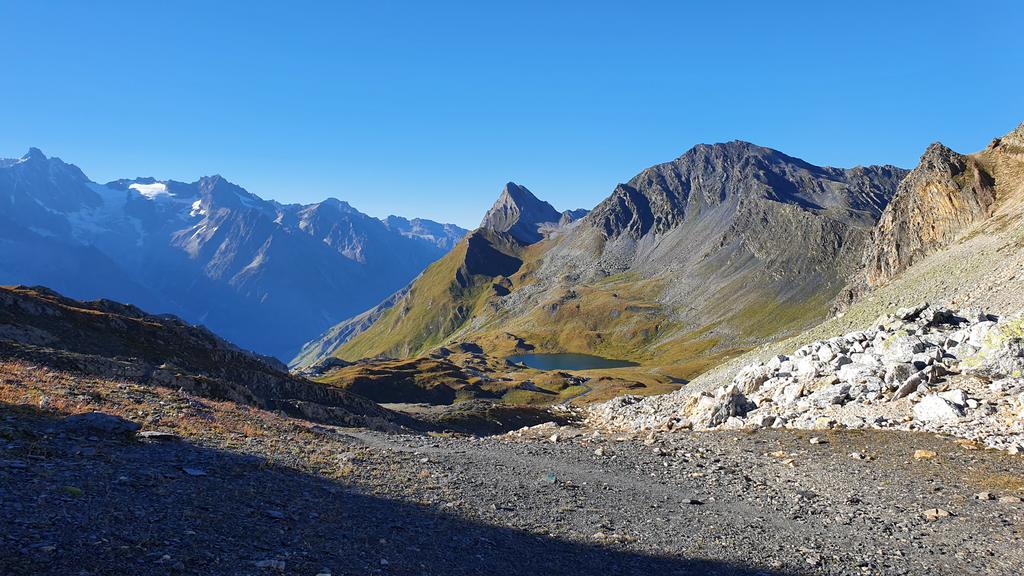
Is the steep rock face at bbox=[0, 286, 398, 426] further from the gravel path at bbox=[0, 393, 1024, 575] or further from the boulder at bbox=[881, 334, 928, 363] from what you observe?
the boulder at bbox=[881, 334, 928, 363]

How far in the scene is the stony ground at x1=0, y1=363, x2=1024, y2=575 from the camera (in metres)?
11.6

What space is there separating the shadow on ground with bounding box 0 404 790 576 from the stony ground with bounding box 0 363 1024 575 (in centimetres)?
6

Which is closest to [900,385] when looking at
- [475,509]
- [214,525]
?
[475,509]

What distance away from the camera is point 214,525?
1241cm

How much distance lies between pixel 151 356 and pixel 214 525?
43.4 metres

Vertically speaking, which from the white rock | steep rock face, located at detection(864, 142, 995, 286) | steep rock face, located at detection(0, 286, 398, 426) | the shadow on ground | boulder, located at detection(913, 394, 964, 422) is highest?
steep rock face, located at detection(864, 142, 995, 286)

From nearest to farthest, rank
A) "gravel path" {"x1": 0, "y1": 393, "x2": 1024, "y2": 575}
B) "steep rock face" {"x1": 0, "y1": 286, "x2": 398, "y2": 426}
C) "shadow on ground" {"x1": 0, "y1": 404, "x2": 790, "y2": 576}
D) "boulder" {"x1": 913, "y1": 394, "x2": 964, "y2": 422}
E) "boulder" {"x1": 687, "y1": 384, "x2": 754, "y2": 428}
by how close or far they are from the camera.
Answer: "shadow on ground" {"x1": 0, "y1": 404, "x2": 790, "y2": 576} < "gravel path" {"x1": 0, "y1": 393, "x2": 1024, "y2": 575} < "boulder" {"x1": 913, "y1": 394, "x2": 964, "y2": 422} < "steep rock face" {"x1": 0, "y1": 286, "x2": 398, "y2": 426} < "boulder" {"x1": 687, "y1": 384, "x2": 754, "y2": 428}

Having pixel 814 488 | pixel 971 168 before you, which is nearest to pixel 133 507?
pixel 814 488

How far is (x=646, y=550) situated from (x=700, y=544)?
1715 mm

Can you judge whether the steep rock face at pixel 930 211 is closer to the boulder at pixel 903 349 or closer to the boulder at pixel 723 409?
the boulder at pixel 903 349

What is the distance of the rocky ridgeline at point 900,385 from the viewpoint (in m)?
24.4

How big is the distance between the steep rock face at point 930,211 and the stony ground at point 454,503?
4146 inches

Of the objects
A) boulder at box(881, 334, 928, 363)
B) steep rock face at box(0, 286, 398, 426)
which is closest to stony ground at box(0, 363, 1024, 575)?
boulder at box(881, 334, 928, 363)

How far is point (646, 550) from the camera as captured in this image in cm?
1498
